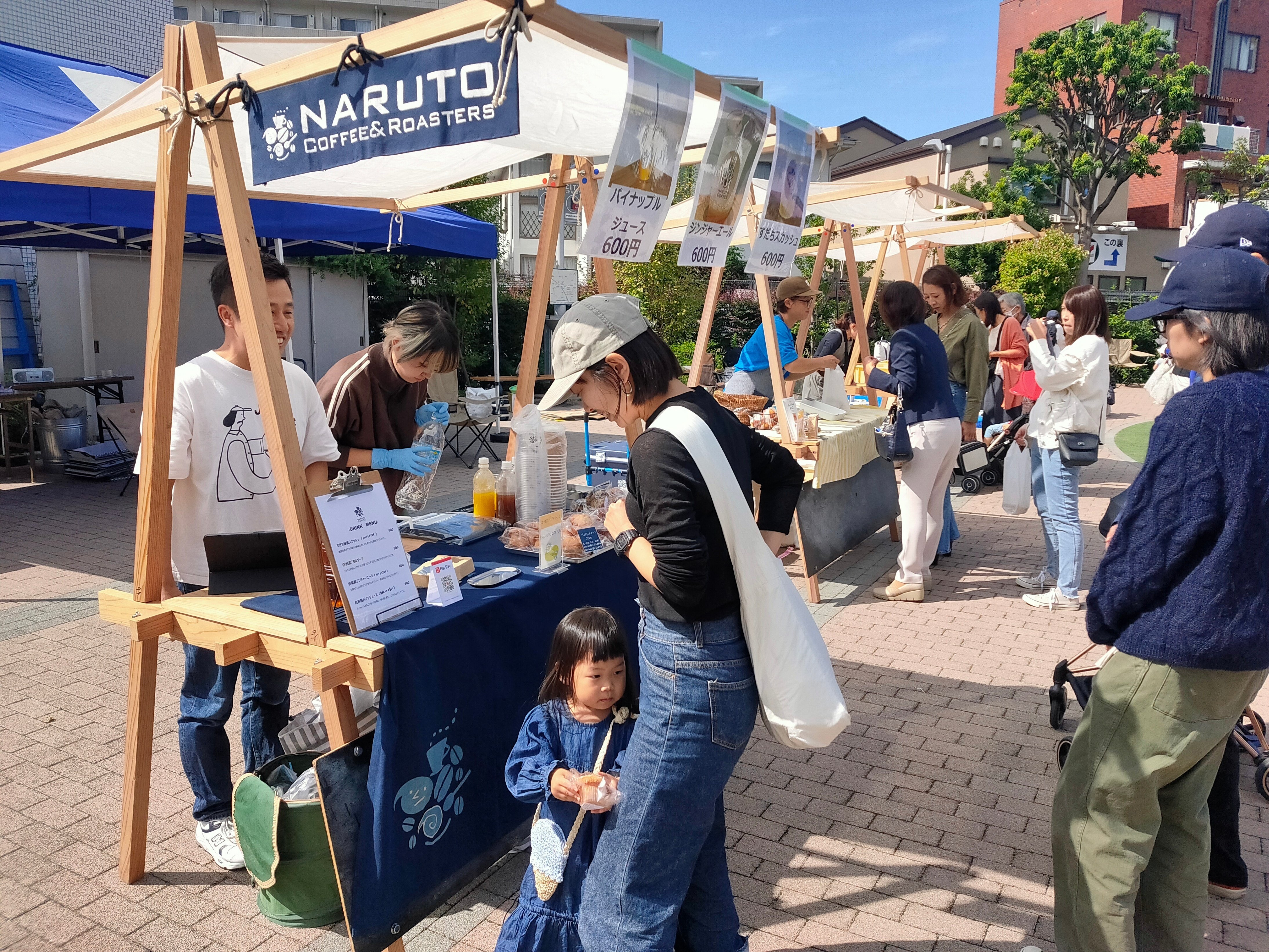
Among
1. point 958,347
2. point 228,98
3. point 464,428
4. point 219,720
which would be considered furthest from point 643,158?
point 464,428

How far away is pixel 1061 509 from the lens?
5688 millimetres

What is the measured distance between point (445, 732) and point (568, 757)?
1.34ft

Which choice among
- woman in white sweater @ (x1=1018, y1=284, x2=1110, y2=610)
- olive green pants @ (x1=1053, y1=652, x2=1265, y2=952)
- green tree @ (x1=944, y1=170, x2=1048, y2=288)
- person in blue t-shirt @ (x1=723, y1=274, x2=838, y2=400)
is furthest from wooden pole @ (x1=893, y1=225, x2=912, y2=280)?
green tree @ (x1=944, y1=170, x2=1048, y2=288)

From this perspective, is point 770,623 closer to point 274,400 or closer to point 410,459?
point 274,400

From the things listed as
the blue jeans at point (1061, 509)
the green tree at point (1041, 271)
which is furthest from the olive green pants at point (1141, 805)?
the green tree at point (1041, 271)

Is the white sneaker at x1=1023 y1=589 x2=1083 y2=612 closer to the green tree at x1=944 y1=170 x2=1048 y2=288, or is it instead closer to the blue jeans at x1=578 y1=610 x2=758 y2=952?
the blue jeans at x1=578 y1=610 x2=758 y2=952

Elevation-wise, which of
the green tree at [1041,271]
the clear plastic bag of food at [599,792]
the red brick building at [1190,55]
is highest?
the red brick building at [1190,55]

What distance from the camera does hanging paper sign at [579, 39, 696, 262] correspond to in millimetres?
2791

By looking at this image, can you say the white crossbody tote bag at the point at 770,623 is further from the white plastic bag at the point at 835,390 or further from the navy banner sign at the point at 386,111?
the white plastic bag at the point at 835,390

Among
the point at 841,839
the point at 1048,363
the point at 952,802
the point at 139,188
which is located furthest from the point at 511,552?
the point at 1048,363

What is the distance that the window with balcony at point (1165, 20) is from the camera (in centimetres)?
3769

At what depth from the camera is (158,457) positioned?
275 cm

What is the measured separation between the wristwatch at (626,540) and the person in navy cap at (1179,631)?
1.24m

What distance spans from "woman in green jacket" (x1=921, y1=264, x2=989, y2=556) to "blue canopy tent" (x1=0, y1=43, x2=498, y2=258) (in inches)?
150
